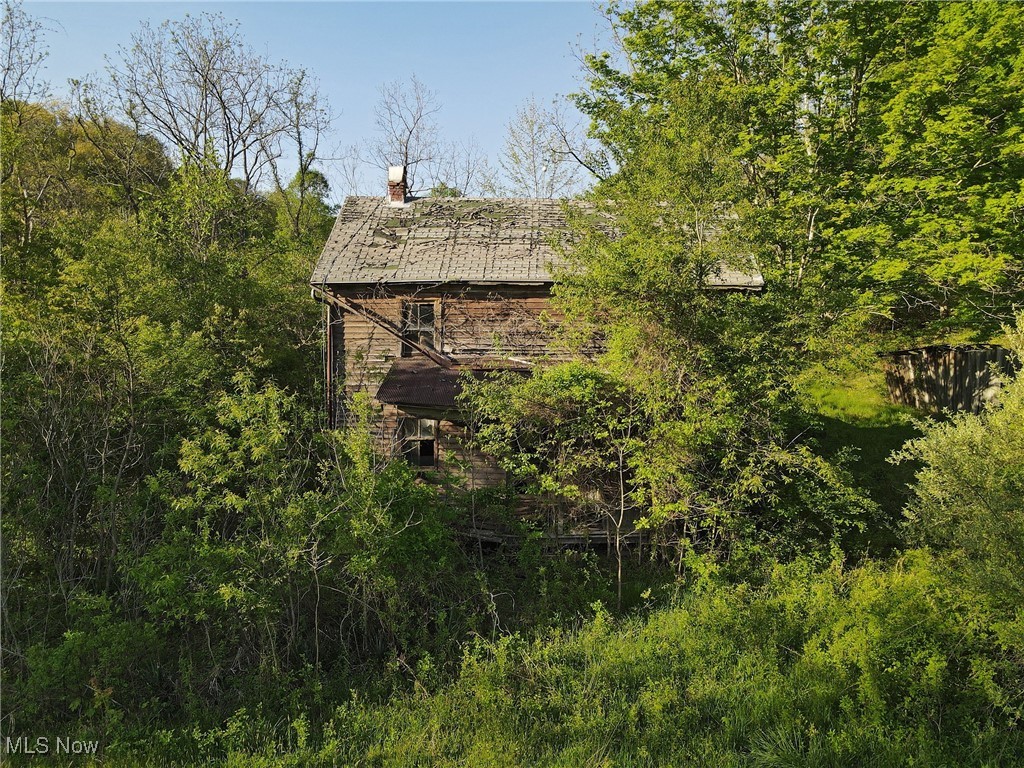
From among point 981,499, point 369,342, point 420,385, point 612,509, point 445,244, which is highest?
point 445,244

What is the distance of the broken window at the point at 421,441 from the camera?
13805mm

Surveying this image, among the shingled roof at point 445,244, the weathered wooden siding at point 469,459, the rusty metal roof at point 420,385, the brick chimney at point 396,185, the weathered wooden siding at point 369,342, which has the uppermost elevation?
the brick chimney at point 396,185

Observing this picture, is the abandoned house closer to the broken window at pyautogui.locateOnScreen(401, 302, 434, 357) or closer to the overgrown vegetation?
the broken window at pyautogui.locateOnScreen(401, 302, 434, 357)

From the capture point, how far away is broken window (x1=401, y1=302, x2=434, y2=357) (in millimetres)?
14344

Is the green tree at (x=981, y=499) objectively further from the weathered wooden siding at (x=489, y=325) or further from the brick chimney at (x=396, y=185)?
the brick chimney at (x=396, y=185)

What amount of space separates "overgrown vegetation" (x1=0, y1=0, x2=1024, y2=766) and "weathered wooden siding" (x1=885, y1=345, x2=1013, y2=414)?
1824mm

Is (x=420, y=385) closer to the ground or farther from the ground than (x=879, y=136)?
closer to the ground

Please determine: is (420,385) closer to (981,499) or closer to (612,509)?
(612,509)

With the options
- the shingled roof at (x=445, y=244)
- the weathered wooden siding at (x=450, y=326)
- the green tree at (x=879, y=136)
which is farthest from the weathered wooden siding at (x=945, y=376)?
the weathered wooden siding at (x=450, y=326)

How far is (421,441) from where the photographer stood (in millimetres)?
13938

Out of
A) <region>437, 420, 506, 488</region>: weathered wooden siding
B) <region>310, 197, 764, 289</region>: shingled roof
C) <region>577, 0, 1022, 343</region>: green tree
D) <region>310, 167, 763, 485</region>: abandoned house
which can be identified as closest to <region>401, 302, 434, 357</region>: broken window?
<region>310, 167, 763, 485</region>: abandoned house

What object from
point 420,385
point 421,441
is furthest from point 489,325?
point 421,441

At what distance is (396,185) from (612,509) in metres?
11.7

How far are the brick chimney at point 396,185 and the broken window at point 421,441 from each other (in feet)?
23.2
